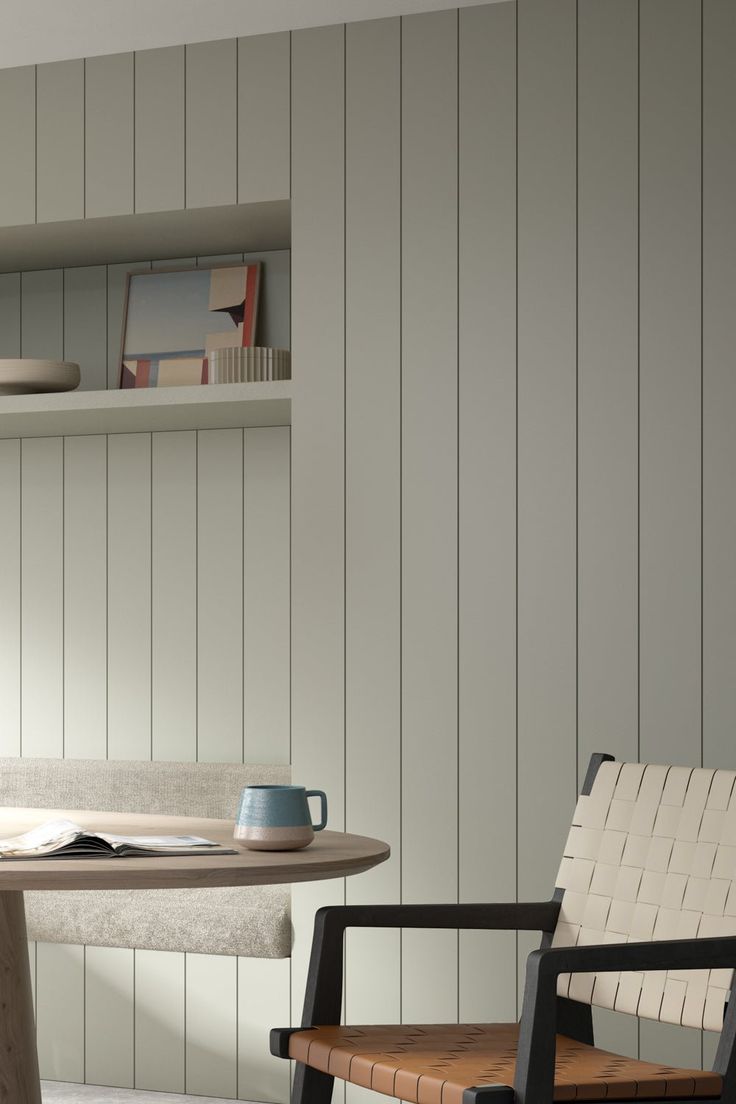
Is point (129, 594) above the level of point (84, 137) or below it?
below

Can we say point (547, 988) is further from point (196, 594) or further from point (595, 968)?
point (196, 594)

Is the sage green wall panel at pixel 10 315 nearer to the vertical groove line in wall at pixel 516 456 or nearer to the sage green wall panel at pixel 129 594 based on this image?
the sage green wall panel at pixel 129 594

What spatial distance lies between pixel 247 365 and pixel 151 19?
0.85 meters

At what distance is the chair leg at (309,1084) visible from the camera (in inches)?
77.5

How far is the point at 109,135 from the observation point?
3.30m

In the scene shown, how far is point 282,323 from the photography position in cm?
358

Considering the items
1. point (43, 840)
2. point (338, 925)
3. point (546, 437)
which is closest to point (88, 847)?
point (43, 840)

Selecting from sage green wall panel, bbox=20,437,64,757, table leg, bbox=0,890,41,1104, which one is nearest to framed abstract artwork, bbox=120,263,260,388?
sage green wall panel, bbox=20,437,64,757

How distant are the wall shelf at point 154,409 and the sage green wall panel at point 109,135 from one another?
0.48 meters

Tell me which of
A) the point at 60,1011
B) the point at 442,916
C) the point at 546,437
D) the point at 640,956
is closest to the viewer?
the point at 640,956

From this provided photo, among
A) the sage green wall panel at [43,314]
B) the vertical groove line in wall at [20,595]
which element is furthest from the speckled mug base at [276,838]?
the sage green wall panel at [43,314]

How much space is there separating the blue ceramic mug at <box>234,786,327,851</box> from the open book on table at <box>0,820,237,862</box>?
4 centimetres

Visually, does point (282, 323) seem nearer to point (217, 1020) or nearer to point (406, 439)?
point (406, 439)

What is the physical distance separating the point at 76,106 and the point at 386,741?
5.91 feet
